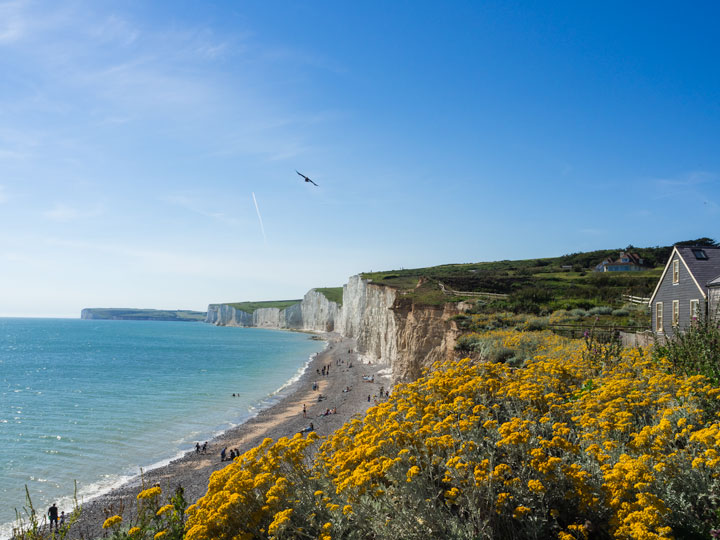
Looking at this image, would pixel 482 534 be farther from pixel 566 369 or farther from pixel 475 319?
pixel 475 319

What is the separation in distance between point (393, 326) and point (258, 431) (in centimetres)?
2763

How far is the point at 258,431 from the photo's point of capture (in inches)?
1348

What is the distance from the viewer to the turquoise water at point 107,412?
2520 centimetres

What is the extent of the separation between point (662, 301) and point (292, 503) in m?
26.2

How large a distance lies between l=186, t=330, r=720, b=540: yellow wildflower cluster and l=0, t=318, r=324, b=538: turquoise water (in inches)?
807

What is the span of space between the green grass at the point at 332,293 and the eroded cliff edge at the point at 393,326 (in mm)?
1636

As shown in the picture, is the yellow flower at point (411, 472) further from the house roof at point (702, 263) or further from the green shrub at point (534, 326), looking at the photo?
the house roof at point (702, 263)

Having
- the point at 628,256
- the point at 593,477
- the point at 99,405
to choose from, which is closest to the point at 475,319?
the point at 593,477

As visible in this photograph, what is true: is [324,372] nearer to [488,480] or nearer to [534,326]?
[534,326]

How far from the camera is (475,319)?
27859 millimetres

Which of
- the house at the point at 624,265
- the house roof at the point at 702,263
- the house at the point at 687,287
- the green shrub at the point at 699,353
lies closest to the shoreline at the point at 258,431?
the green shrub at the point at 699,353

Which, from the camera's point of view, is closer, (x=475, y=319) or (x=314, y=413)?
(x=475, y=319)

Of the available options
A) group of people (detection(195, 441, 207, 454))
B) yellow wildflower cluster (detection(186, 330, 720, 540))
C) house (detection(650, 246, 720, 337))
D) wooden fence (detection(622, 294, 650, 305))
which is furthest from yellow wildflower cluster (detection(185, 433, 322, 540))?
wooden fence (detection(622, 294, 650, 305))

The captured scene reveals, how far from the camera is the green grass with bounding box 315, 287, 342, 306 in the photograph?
15251 centimetres
